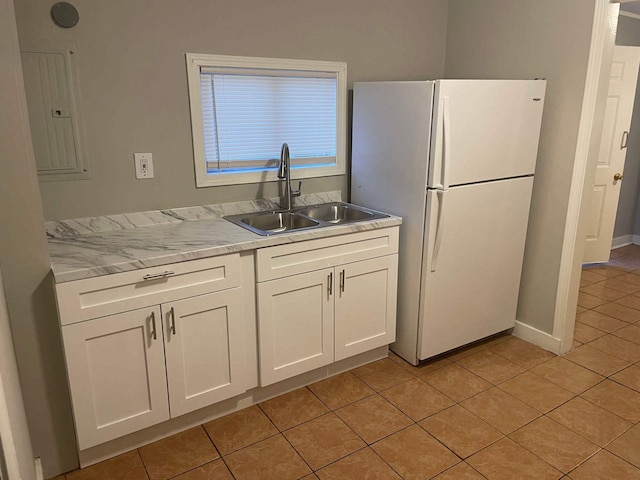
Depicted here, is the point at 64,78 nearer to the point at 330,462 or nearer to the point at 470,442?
the point at 330,462

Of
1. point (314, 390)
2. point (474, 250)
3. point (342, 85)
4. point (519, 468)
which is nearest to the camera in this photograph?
point (519, 468)

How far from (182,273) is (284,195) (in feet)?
3.25

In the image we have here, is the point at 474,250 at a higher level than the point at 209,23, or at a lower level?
lower

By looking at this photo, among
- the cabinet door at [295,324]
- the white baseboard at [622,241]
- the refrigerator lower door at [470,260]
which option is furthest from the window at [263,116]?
the white baseboard at [622,241]

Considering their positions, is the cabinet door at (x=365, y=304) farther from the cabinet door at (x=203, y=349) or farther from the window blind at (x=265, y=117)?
the window blind at (x=265, y=117)

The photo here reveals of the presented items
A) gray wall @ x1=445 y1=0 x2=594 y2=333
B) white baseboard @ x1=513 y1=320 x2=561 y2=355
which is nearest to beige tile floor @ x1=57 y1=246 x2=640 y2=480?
white baseboard @ x1=513 y1=320 x2=561 y2=355

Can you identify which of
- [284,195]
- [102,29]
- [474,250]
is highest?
[102,29]

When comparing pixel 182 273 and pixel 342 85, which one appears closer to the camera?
pixel 182 273

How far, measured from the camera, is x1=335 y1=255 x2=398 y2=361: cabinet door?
263cm

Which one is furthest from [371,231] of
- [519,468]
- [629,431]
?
[629,431]

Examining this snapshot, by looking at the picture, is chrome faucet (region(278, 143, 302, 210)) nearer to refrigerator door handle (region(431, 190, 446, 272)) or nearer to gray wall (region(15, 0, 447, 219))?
gray wall (region(15, 0, 447, 219))

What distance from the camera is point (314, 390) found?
2650mm

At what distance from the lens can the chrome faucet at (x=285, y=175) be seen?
2.76m

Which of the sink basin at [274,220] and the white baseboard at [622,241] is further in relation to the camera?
the white baseboard at [622,241]
